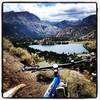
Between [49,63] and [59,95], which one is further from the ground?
[49,63]

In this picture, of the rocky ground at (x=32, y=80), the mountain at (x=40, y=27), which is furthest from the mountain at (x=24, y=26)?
the rocky ground at (x=32, y=80)

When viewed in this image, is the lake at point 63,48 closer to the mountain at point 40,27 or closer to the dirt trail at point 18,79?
the mountain at point 40,27

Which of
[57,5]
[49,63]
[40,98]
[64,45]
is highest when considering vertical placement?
[57,5]

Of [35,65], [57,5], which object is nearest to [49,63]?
[35,65]

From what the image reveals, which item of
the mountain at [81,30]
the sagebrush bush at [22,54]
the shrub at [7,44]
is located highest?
the mountain at [81,30]

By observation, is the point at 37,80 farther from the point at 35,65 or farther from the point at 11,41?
the point at 11,41

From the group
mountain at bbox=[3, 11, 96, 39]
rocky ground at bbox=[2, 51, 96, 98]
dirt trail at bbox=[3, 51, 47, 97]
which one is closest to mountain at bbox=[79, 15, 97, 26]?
mountain at bbox=[3, 11, 96, 39]
